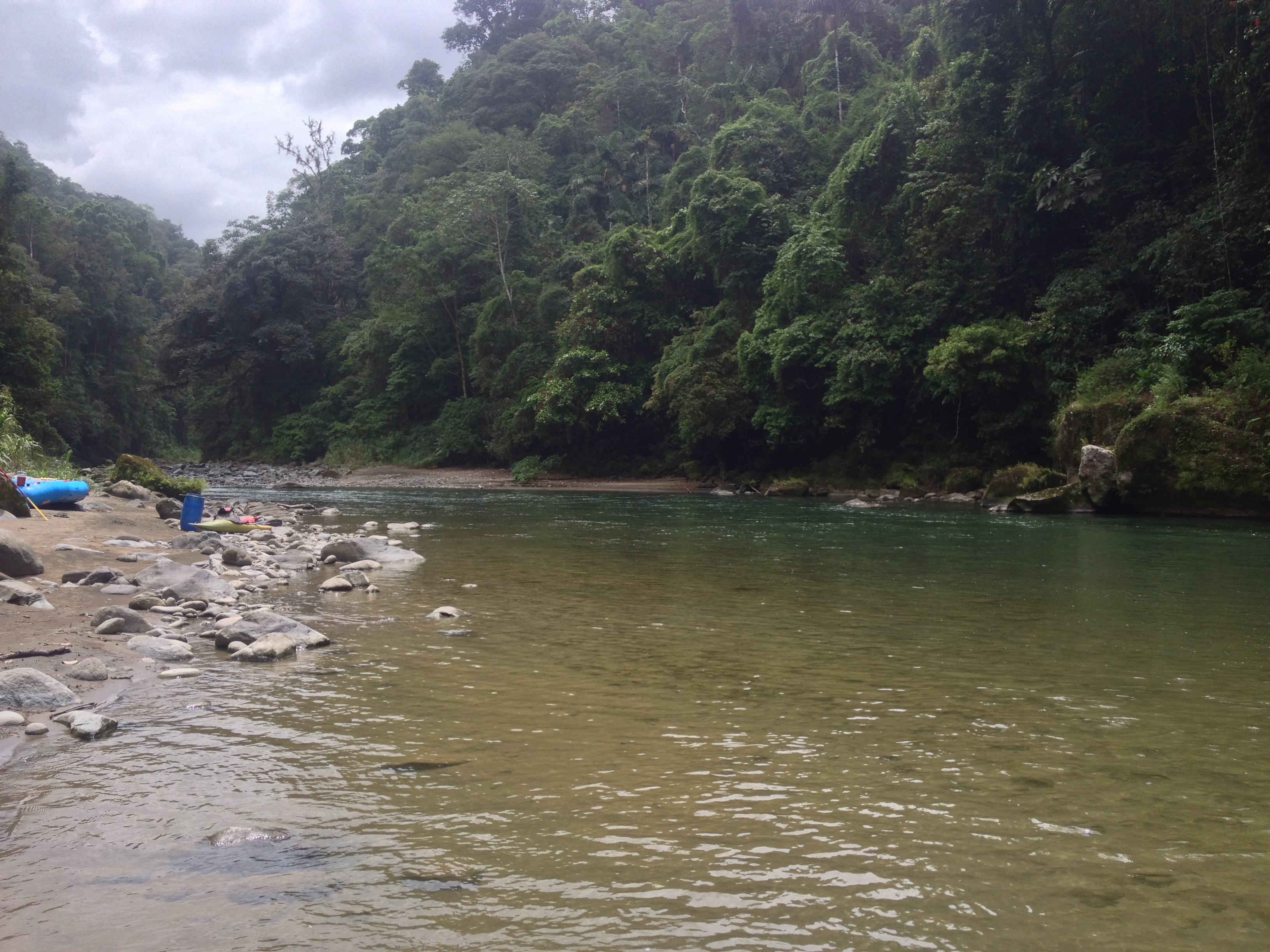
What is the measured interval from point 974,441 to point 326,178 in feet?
172

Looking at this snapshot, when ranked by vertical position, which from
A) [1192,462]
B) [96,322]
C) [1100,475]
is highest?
[96,322]

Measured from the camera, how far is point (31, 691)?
453cm

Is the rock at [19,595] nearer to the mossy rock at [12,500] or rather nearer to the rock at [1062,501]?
the mossy rock at [12,500]

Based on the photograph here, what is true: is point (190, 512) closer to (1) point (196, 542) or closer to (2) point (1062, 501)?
(1) point (196, 542)

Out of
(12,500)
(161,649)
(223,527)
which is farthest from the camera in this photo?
(223,527)

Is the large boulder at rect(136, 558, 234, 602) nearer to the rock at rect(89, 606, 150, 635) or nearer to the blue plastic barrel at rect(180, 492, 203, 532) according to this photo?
the rock at rect(89, 606, 150, 635)

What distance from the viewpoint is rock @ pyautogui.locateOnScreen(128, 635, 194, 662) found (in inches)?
228

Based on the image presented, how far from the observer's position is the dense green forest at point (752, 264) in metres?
19.5

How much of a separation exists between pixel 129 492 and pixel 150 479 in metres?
Result: 2.61

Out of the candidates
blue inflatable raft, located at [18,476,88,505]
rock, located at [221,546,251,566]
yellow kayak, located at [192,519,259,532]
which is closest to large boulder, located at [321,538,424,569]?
rock, located at [221,546,251,566]

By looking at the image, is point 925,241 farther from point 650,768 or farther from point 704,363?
point 650,768

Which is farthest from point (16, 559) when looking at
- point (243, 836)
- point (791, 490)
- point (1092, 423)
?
point (791, 490)

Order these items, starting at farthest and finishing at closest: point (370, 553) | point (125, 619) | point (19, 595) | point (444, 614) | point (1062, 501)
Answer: point (1062, 501)
point (370, 553)
point (444, 614)
point (19, 595)
point (125, 619)

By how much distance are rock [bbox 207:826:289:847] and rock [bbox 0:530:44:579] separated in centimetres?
611
